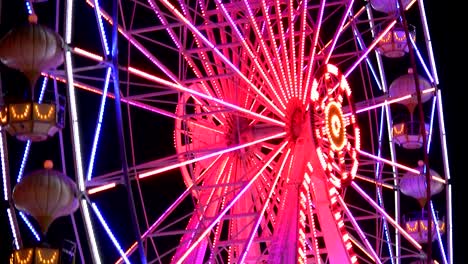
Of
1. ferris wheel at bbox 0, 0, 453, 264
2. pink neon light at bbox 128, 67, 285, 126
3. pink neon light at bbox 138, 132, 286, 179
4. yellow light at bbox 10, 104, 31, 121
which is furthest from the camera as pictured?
ferris wheel at bbox 0, 0, 453, 264

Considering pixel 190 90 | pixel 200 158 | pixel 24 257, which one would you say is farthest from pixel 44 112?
pixel 200 158

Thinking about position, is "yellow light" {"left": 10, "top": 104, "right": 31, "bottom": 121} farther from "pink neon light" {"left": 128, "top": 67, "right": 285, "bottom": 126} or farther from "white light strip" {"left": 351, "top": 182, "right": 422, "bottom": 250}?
"white light strip" {"left": 351, "top": 182, "right": 422, "bottom": 250}

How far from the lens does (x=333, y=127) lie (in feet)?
66.4

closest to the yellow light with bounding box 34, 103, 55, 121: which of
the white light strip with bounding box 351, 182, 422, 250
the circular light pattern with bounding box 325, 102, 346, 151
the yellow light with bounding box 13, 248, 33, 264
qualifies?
the yellow light with bounding box 13, 248, 33, 264

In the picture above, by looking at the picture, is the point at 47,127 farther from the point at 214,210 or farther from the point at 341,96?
the point at 341,96

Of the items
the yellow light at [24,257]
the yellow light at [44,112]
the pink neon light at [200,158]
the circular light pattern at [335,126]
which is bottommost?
the yellow light at [24,257]

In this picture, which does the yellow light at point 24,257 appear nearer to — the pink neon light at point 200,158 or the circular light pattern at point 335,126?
the pink neon light at point 200,158

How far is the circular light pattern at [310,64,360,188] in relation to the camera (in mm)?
20016

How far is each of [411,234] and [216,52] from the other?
5.70 meters

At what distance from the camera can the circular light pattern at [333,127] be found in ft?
65.7

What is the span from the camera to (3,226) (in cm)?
2584

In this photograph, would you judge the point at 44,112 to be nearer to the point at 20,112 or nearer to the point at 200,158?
the point at 20,112

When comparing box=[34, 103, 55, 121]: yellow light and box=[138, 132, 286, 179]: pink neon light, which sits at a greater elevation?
box=[34, 103, 55, 121]: yellow light

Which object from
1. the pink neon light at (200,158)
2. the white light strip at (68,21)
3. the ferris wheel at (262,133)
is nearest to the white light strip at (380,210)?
the ferris wheel at (262,133)
